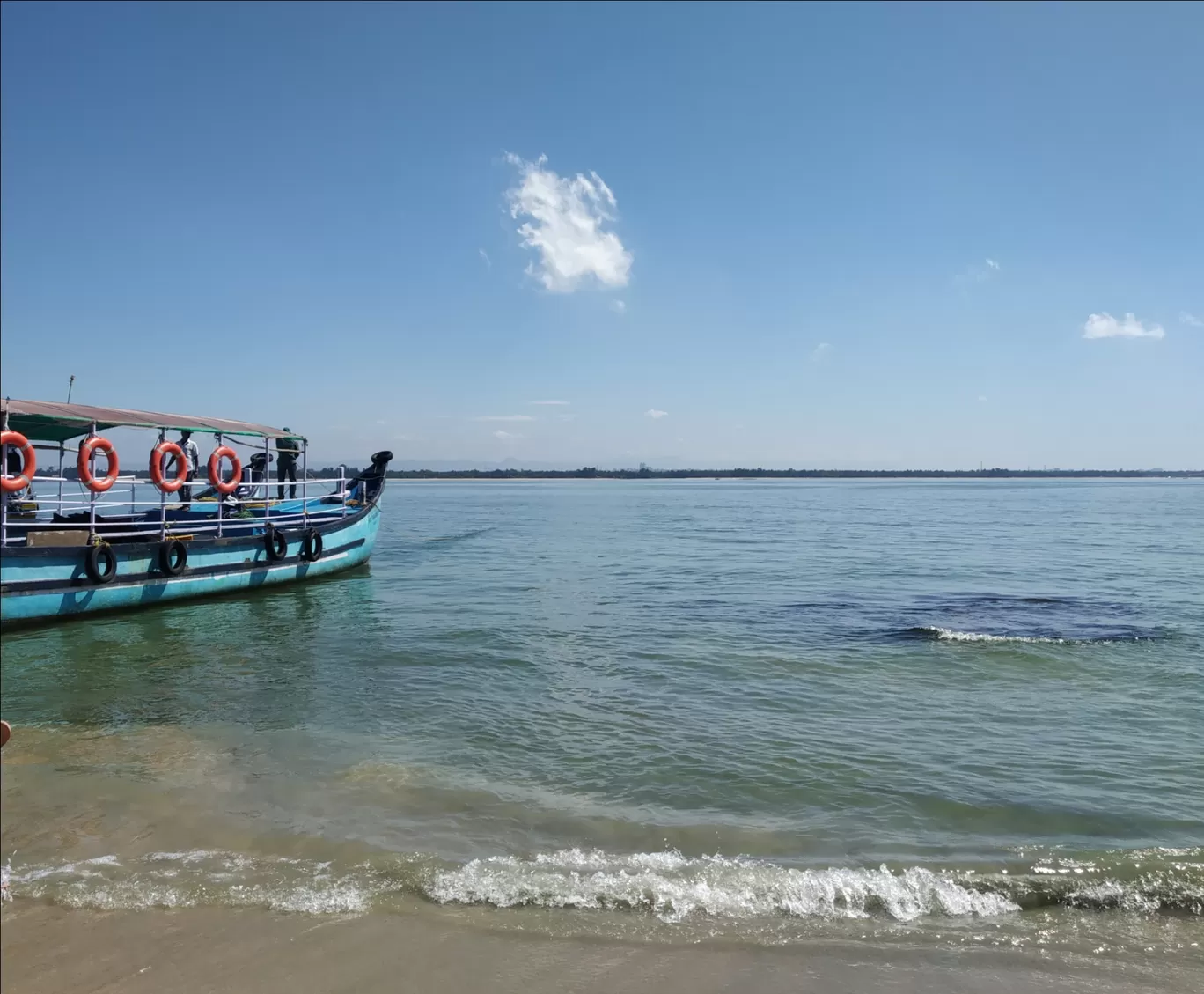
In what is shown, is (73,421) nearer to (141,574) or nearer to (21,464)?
(21,464)

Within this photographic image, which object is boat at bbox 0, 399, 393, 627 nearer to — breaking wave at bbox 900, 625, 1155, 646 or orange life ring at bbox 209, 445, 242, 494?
orange life ring at bbox 209, 445, 242, 494

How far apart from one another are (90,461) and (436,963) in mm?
11379

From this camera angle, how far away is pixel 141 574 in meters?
15.2

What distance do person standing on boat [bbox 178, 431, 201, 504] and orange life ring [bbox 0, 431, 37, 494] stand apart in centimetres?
382

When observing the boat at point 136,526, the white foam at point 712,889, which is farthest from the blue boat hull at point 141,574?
the white foam at point 712,889

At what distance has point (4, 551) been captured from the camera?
1259 cm

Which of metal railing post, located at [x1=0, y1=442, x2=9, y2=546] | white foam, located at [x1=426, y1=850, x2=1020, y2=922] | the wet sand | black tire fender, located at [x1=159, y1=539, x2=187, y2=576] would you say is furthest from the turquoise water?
metal railing post, located at [x1=0, y1=442, x2=9, y2=546]

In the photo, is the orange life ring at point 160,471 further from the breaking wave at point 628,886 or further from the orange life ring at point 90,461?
the breaking wave at point 628,886

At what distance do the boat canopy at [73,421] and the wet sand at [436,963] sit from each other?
29.3 ft

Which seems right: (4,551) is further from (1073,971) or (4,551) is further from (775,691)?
(1073,971)

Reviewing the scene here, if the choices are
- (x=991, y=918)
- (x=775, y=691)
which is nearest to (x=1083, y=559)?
(x=775, y=691)

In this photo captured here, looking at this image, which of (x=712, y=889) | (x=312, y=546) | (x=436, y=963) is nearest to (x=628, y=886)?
(x=712, y=889)

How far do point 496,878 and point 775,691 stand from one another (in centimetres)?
559

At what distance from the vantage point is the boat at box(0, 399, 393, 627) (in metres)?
12.8
